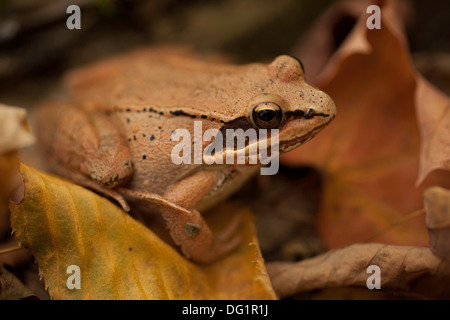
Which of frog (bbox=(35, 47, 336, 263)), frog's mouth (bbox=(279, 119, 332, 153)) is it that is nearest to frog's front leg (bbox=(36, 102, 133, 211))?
frog (bbox=(35, 47, 336, 263))

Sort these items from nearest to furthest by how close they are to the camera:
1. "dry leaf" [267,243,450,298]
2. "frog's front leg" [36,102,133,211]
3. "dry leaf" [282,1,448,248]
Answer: "dry leaf" [267,243,450,298], "frog's front leg" [36,102,133,211], "dry leaf" [282,1,448,248]

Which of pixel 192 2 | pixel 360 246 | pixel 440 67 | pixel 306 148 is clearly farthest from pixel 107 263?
pixel 440 67

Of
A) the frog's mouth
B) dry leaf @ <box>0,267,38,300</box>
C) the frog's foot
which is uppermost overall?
the frog's mouth

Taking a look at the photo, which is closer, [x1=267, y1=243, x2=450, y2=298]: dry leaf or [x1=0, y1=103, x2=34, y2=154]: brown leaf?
[x1=267, y1=243, x2=450, y2=298]: dry leaf

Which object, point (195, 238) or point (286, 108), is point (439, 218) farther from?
point (195, 238)

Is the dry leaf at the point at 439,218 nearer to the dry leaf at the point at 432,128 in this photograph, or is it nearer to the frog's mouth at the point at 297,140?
the dry leaf at the point at 432,128

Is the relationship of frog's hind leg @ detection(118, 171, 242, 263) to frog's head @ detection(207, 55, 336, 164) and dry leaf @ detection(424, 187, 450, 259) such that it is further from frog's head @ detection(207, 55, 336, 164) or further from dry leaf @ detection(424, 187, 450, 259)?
dry leaf @ detection(424, 187, 450, 259)

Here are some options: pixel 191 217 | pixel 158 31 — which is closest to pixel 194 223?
Answer: pixel 191 217

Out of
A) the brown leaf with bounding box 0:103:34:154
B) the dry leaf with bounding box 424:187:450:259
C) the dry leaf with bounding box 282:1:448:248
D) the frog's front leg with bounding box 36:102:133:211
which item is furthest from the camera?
the dry leaf with bounding box 282:1:448:248
